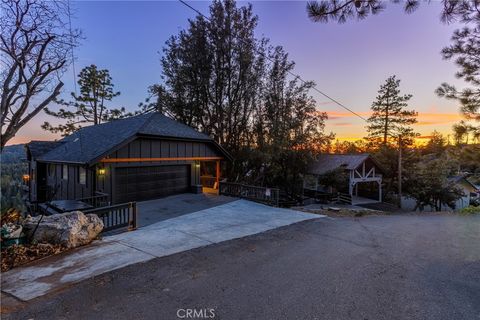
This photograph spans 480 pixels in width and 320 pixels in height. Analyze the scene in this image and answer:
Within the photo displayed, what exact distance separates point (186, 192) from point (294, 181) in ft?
35.5

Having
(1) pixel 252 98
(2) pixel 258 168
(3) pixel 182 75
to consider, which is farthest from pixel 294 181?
(3) pixel 182 75

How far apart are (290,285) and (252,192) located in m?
9.17

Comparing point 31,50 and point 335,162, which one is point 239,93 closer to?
point 335,162

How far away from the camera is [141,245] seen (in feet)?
19.6

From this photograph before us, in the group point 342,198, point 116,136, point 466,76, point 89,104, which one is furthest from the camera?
point 89,104

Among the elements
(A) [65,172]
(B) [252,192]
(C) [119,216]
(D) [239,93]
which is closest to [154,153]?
(A) [65,172]

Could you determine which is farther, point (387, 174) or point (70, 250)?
point (387, 174)

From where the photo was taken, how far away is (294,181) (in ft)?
73.1

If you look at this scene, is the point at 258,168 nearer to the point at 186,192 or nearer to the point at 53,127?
the point at 186,192

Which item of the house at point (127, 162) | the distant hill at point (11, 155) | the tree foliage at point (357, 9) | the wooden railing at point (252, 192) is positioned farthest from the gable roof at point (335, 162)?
the distant hill at point (11, 155)

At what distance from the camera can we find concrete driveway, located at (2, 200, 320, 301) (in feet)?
13.7

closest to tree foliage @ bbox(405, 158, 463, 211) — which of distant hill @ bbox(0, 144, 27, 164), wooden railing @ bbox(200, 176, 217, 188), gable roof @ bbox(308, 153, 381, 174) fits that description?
gable roof @ bbox(308, 153, 381, 174)

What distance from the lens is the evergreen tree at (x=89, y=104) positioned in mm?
27547

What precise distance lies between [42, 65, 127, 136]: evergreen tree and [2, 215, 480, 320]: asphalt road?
2879 cm
